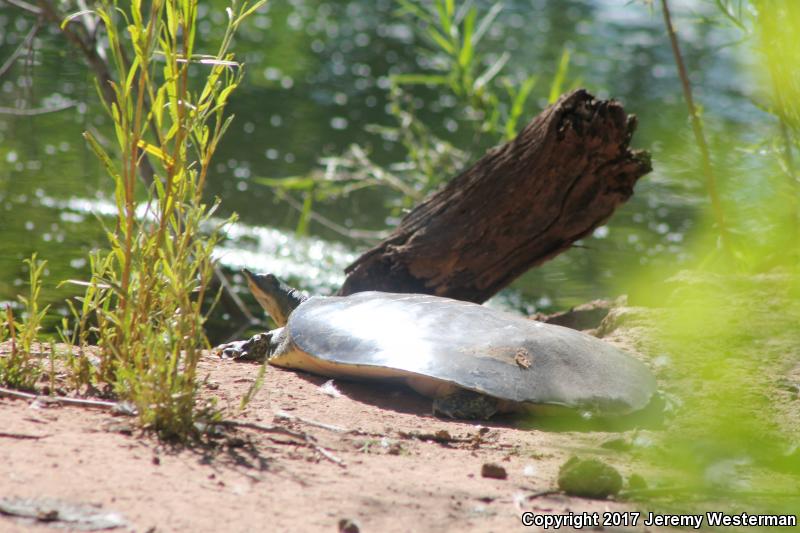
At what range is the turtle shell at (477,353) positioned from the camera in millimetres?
2674

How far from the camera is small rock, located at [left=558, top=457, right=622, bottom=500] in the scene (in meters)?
2.03

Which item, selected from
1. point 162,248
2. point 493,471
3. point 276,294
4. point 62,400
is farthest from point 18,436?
point 276,294

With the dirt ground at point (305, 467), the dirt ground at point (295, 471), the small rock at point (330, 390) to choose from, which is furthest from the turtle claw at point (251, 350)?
the dirt ground at point (295, 471)

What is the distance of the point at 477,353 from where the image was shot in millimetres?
2748

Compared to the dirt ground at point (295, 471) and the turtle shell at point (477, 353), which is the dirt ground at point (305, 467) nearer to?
the dirt ground at point (295, 471)

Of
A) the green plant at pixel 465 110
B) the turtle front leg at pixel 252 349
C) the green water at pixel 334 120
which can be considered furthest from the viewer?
the green water at pixel 334 120

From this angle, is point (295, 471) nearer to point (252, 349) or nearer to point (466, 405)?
point (466, 405)

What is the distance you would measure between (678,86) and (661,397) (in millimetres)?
7020

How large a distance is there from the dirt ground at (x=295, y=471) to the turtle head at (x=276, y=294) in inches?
47.7

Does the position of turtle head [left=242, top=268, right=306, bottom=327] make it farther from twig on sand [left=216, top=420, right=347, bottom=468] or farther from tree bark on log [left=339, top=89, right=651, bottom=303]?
twig on sand [left=216, top=420, right=347, bottom=468]

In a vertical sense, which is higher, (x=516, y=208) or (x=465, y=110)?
(x=465, y=110)

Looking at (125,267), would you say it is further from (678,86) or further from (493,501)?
(678,86)

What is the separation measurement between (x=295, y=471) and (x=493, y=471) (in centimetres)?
43

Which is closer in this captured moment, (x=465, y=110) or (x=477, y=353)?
(x=477, y=353)
